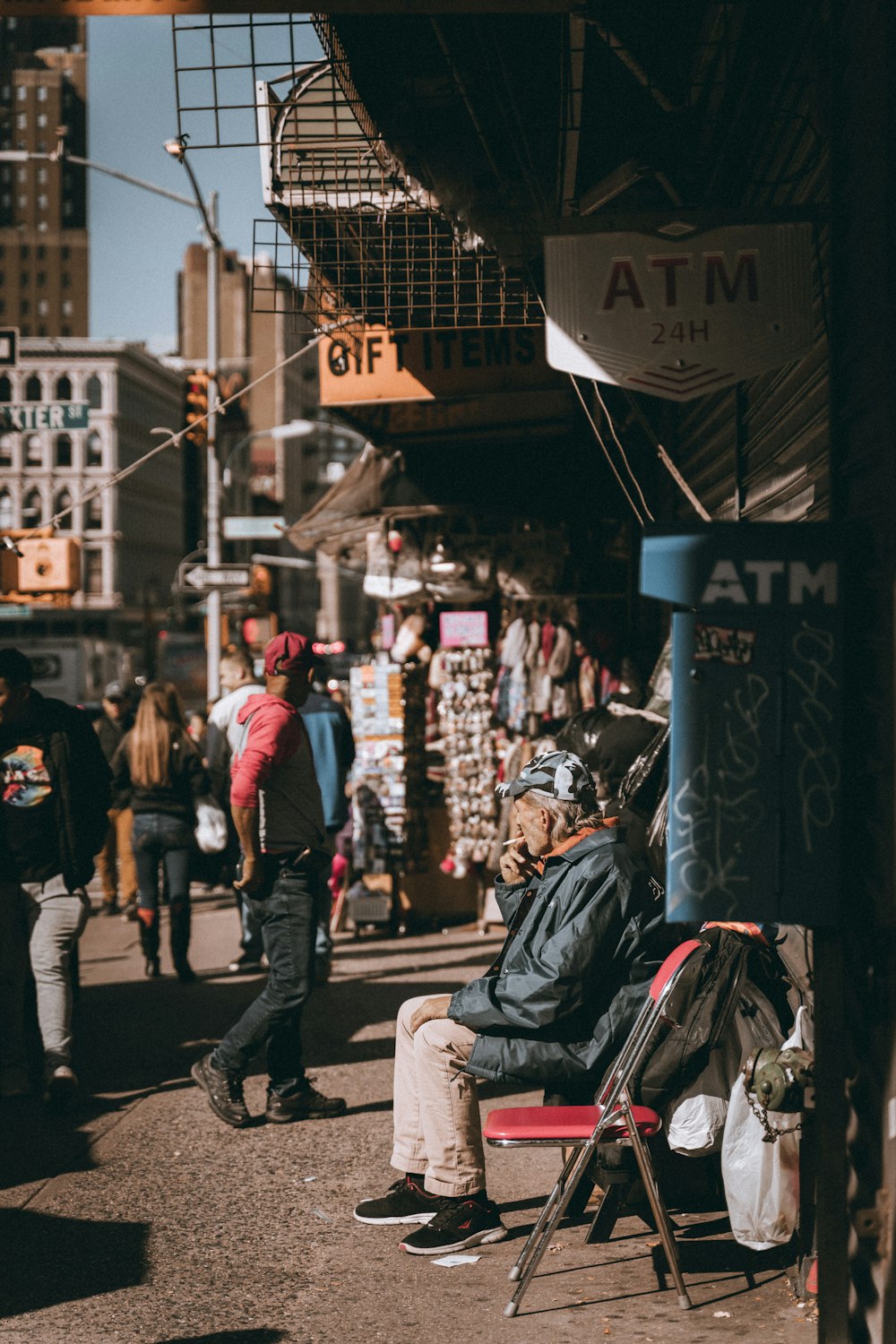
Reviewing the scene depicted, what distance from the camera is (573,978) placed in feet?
14.3

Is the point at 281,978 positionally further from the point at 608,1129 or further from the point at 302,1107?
the point at 608,1129

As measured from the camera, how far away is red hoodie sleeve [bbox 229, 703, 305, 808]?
20.1 feet

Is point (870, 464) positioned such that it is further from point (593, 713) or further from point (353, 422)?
point (353, 422)

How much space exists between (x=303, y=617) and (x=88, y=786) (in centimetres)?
10342

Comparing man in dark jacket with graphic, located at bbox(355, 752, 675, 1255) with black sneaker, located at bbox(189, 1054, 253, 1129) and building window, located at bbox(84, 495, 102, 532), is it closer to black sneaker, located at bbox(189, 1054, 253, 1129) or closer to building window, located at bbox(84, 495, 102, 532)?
black sneaker, located at bbox(189, 1054, 253, 1129)

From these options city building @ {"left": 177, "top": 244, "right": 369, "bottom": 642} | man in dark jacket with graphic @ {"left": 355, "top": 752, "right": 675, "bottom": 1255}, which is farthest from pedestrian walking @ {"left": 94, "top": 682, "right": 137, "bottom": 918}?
city building @ {"left": 177, "top": 244, "right": 369, "bottom": 642}

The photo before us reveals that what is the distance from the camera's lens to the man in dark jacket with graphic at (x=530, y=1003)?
14.5ft

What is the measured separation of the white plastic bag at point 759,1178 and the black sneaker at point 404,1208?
1.20 m

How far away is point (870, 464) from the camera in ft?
10.2

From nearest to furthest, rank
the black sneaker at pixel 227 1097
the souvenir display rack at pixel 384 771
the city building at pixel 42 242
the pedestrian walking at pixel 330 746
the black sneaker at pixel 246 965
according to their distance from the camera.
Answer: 1. the black sneaker at pixel 227 1097
2. the pedestrian walking at pixel 330 746
3. the black sneaker at pixel 246 965
4. the souvenir display rack at pixel 384 771
5. the city building at pixel 42 242

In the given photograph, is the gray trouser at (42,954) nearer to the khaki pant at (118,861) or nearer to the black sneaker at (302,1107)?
the black sneaker at (302,1107)

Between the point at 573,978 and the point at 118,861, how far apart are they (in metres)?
9.25

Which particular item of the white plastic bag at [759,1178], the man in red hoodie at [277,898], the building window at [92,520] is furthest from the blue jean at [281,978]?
the building window at [92,520]

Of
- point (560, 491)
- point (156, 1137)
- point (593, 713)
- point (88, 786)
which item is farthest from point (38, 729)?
point (560, 491)
